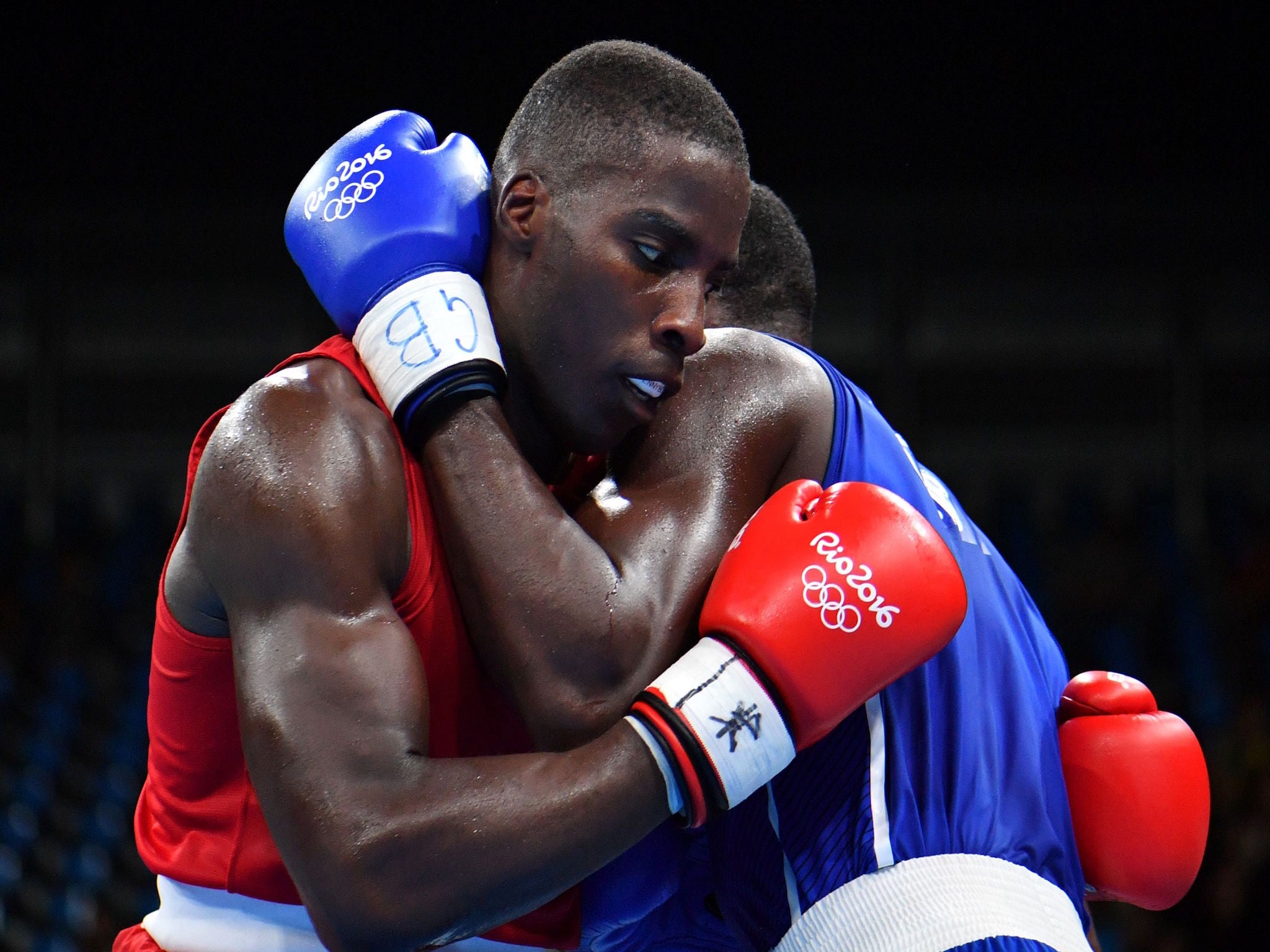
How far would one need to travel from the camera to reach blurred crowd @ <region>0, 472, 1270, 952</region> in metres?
6.03

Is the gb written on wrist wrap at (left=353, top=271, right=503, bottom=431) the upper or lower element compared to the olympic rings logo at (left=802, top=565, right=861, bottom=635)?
upper

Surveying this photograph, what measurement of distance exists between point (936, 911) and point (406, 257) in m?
1.16

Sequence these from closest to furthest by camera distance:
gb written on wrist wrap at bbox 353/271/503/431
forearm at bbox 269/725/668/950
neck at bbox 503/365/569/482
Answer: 1. forearm at bbox 269/725/668/950
2. gb written on wrist wrap at bbox 353/271/503/431
3. neck at bbox 503/365/569/482

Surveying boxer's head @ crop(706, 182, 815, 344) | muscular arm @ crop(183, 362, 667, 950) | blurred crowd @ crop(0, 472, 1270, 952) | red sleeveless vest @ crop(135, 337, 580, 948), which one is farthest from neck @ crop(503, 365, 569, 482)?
blurred crowd @ crop(0, 472, 1270, 952)

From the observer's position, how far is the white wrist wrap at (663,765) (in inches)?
68.3

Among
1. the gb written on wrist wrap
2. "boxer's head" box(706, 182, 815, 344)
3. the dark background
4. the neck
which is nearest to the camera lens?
the gb written on wrist wrap

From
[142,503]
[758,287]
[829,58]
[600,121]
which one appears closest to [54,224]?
[142,503]

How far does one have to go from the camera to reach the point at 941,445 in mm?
10336

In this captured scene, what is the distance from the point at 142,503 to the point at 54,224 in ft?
6.88

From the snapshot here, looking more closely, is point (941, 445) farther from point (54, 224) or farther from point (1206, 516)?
point (54, 224)

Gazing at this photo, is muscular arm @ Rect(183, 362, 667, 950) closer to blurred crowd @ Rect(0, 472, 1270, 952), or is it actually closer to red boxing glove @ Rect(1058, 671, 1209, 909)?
red boxing glove @ Rect(1058, 671, 1209, 909)

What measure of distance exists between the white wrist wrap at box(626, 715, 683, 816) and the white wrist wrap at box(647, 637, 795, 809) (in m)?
0.05

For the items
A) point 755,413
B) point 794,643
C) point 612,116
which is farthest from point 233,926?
point 612,116

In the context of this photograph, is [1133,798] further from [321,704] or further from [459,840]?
[321,704]
